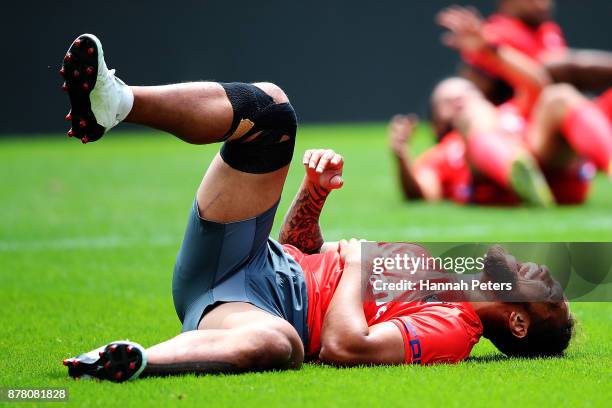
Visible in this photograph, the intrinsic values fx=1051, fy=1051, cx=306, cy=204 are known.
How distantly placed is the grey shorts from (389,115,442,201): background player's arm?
431 cm

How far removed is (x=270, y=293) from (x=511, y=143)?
4.74m

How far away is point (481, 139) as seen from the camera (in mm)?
7676

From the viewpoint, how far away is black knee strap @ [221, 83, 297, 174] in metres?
3.08

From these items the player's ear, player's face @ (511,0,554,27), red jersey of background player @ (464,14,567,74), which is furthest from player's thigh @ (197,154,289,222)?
player's face @ (511,0,554,27)

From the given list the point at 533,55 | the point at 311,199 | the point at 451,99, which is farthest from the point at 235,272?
the point at 533,55

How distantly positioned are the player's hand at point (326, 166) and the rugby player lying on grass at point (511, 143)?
4.11 metres

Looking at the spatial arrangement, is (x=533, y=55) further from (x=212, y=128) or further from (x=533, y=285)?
(x=212, y=128)

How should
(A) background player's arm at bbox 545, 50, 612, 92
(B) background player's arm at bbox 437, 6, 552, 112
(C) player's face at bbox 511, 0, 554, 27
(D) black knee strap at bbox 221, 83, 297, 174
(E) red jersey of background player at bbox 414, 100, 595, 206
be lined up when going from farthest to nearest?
1. (C) player's face at bbox 511, 0, 554, 27
2. (A) background player's arm at bbox 545, 50, 612, 92
3. (E) red jersey of background player at bbox 414, 100, 595, 206
4. (B) background player's arm at bbox 437, 6, 552, 112
5. (D) black knee strap at bbox 221, 83, 297, 174

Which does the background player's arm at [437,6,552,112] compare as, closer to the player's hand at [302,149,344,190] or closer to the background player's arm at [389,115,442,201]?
the background player's arm at [389,115,442,201]

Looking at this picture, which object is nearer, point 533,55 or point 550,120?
point 550,120

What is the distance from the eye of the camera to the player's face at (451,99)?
8.25 m

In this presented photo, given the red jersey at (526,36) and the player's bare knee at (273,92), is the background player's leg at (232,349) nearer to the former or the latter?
the player's bare knee at (273,92)

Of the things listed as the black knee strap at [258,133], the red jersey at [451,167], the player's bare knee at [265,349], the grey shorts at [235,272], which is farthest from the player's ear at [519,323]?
the red jersey at [451,167]

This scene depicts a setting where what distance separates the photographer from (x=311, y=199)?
363 cm
